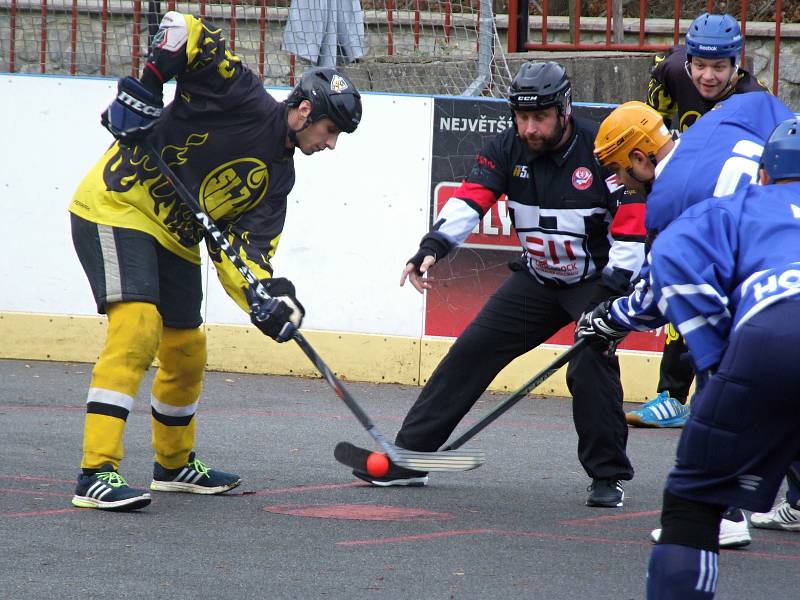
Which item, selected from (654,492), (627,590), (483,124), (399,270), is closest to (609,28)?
(483,124)

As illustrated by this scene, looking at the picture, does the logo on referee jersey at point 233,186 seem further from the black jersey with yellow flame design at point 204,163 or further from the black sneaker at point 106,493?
the black sneaker at point 106,493

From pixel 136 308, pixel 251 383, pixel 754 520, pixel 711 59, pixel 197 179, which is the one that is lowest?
pixel 251 383

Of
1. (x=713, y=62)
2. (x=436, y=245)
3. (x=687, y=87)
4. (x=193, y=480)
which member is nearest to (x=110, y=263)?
(x=193, y=480)

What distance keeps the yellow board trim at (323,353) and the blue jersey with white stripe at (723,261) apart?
15.4 feet

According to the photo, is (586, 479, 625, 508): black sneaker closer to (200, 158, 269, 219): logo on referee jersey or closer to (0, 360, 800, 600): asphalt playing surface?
(0, 360, 800, 600): asphalt playing surface

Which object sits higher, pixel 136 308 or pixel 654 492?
pixel 136 308

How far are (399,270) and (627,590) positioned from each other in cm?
439

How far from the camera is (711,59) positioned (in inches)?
219

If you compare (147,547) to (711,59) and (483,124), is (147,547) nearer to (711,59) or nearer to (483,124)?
(711,59)

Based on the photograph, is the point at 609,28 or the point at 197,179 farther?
the point at 609,28

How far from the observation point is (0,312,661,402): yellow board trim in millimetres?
7742

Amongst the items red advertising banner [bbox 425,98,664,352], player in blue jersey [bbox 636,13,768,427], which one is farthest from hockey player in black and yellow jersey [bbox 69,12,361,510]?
red advertising banner [bbox 425,98,664,352]

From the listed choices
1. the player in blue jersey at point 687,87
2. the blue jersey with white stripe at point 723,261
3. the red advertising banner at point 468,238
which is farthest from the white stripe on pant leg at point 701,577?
the red advertising banner at point 468,238

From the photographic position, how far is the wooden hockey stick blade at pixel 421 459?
15.5 feet
